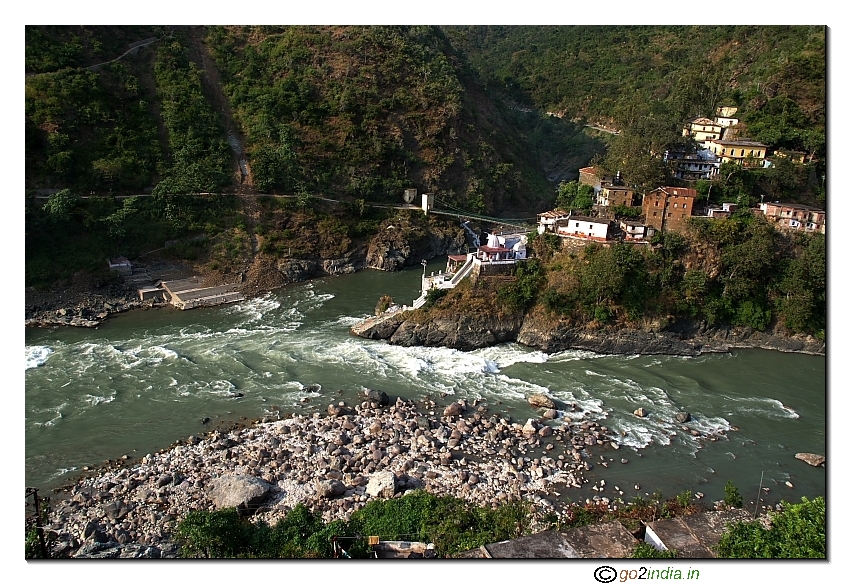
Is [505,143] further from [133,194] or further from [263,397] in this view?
[263,397]

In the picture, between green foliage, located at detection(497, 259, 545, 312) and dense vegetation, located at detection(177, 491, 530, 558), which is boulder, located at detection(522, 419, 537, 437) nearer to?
dense vegetation, located at detection(177, 491, 530, 558)

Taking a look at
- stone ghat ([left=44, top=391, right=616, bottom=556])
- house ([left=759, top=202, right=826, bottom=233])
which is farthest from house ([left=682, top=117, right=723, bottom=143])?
stone ghat ([left=44, top=391, right=616, bottom=556])

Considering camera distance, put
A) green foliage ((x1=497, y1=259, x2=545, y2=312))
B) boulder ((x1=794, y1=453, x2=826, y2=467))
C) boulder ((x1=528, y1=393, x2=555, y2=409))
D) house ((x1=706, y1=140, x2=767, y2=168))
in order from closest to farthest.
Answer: boulder ((x1=794, y1=453, x2=826, y2=467))
boulder ((x1=528, y1=393, x2=555, y2=409))
green foliage ((x1=497, y1=259, x2=545, y2=312))
house ((x1=706, y1=140, x2=767, y2=168))

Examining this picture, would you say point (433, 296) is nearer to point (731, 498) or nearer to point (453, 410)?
point (453, 410)

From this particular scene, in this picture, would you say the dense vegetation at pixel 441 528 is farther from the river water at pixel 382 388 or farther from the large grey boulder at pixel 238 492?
the river water at pixel 382 388

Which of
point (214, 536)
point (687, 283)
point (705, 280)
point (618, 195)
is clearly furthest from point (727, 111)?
point (214, 536)

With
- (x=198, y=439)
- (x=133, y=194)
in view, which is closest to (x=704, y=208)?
(x=198, y=439)
